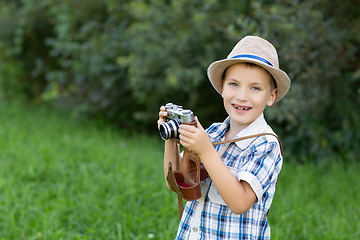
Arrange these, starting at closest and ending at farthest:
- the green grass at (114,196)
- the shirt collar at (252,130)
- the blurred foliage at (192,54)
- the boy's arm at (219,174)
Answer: the boy's arm at (219,174)
the shirt collar at (252,130)
the green grass at (114,196)
the blurred foliage at (192,54)

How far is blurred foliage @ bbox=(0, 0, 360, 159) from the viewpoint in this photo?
313 cm

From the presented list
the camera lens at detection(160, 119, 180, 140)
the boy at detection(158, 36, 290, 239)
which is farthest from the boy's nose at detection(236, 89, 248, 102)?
the camera lens at detection(160, 119, 180, 140)

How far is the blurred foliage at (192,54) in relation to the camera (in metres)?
3.13

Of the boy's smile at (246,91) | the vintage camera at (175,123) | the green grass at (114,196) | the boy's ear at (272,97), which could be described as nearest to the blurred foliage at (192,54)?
the green grass at (114,196)

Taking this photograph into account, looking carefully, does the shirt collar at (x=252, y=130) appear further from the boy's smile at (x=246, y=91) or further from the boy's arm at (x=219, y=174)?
the boy's arm at (x=219, y=174)

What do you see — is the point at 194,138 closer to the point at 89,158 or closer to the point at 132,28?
the point at 89,158

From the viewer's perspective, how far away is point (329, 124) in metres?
3.73

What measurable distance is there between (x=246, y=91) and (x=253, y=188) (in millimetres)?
344

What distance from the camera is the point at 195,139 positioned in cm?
119

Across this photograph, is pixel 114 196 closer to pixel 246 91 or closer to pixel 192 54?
pixel 246 91

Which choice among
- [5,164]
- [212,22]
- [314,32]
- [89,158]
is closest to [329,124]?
[314,32]

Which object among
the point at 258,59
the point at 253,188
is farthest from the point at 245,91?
the point at 253,188

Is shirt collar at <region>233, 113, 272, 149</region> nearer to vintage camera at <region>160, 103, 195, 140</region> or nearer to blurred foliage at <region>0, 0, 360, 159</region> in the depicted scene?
vintage camera at <region>160, 103, 195, 140</region>

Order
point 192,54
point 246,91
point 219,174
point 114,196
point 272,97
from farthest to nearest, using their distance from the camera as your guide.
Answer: point 192,54 < point 114,196 < point 272,97 < point 246,91 < point 219,174
